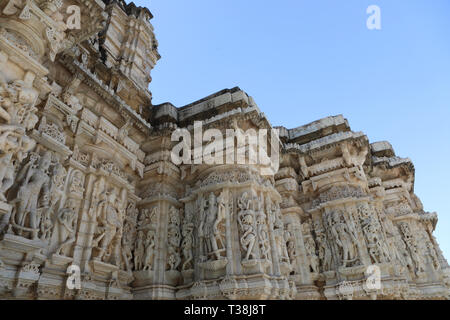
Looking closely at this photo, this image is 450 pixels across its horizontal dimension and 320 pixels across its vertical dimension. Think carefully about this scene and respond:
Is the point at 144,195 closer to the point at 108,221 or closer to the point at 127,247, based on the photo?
the point at 127,247

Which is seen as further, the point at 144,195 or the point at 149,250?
the point at 144,195

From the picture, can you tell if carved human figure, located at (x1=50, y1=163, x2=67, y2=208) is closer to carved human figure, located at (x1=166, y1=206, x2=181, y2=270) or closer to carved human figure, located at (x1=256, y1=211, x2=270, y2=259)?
carved human figure, located at (x1=166, y1=206, x2=181, y2=270)

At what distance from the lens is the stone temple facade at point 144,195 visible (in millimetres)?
4664

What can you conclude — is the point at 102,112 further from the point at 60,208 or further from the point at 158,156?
the point at 60,208

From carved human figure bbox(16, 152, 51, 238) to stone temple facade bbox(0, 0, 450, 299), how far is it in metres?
0.02

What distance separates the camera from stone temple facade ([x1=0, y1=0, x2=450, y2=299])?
15.3ft

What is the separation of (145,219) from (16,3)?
540 centimetres

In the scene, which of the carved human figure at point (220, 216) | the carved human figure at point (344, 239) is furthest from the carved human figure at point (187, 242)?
the carved human figure at point (344, 239)

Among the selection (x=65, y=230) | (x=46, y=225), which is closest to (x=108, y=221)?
(x=65, y=230)

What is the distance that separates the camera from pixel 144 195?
27.9 feet

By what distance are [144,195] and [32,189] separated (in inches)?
144

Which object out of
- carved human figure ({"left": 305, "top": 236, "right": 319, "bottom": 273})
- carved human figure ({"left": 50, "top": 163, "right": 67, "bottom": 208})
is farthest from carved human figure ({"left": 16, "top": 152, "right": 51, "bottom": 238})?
carved human figure ({"left": 305, "top": 236, "right": 319, "bottom": 273})
